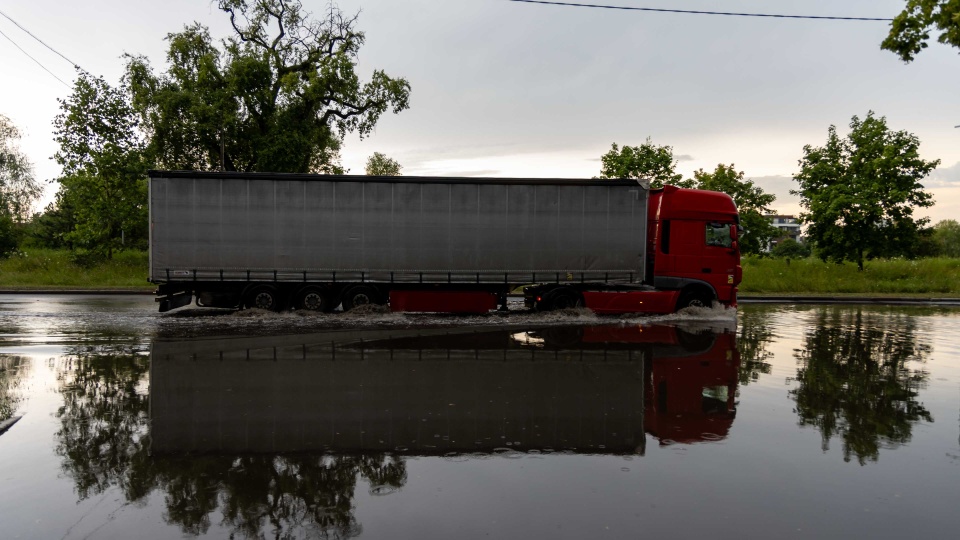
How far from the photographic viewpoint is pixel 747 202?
35.7 metres

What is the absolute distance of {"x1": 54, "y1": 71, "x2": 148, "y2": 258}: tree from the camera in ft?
88.5

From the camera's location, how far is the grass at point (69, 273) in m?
26.5

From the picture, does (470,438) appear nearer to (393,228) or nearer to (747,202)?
(393,228)

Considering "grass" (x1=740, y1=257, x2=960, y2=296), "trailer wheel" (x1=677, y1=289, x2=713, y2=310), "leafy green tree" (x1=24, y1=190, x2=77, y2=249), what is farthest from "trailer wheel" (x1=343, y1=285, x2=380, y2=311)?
"leafy green tree" (x1=24, y1=190, x2=77, y2=249)

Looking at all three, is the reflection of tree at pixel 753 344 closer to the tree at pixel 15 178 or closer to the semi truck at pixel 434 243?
the semi truck at pixel 434 243

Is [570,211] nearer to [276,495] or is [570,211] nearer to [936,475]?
[936,475]

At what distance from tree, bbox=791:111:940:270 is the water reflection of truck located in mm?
23848

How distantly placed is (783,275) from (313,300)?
24.6 metres

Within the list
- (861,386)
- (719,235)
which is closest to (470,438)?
(861,386)

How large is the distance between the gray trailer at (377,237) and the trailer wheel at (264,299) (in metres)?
0.03

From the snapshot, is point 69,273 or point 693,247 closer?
point 693,247

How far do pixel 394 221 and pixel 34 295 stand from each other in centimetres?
1677

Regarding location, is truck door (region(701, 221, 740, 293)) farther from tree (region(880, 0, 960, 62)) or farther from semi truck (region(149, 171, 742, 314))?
tree (region(880, 0, 960, 62))

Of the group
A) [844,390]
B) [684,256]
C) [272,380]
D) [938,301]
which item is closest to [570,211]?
[684,256]
